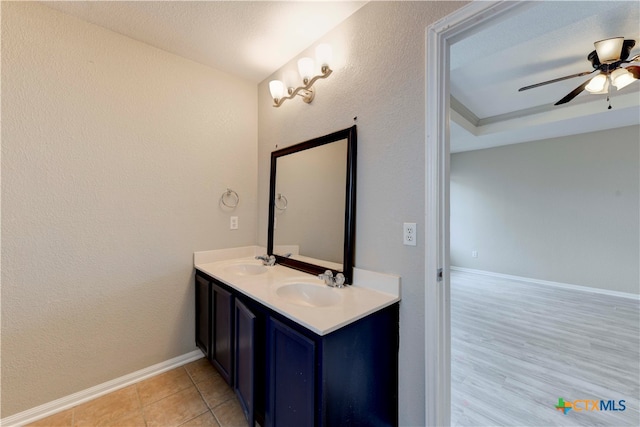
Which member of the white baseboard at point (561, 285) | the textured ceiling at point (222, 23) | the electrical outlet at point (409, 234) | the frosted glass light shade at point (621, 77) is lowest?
the white baseboard at point (561, 285)

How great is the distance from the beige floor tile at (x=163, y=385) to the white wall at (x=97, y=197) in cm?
13

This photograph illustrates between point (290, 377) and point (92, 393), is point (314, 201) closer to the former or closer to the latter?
point (290, 377)

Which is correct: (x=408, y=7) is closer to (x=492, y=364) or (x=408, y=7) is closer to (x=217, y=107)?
(x=217, y=107)

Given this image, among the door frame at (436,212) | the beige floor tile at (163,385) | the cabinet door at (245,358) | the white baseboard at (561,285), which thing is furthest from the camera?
the white baseboard at (561,285)

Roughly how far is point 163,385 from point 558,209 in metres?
5.52

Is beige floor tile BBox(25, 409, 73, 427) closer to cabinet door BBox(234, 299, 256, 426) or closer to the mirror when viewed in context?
cabinet door BBox(234, 299, 256, 426)

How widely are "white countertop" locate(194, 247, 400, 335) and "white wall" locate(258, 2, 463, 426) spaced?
79 mm

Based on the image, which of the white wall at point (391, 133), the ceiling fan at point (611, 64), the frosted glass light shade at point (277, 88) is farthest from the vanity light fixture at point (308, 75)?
the ceiling fan at point (611, 64)

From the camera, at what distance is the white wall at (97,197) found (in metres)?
1.41

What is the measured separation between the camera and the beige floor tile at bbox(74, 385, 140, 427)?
4.72ft

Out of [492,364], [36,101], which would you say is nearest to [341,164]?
[36,101]

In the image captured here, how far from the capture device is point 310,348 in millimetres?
988

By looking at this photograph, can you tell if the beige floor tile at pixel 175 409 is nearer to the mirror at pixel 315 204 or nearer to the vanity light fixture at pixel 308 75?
the mirror at pixel 315 204

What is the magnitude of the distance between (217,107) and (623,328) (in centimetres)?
456
